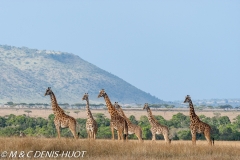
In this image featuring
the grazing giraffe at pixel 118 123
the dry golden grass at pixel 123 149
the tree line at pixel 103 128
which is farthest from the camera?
the tree line at pixel 103 128

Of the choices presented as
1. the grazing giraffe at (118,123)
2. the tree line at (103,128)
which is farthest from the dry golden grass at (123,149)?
the tree line at (103,128)

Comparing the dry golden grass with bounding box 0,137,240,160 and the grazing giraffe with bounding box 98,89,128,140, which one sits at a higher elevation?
the grazing giraffe with bounding box 98,89,128,140

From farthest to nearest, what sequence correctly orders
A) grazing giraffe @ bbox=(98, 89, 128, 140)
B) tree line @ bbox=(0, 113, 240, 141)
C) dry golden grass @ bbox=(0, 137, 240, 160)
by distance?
tree line @ bbox=(0, 113, 240, 141) < grazing giraffe @ bbox=(98, 89, 128, 140) < dry golden grass @ bbox=(0, 137, 240, 160)

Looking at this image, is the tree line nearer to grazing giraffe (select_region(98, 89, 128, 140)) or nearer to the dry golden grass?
grazing giraffe (select_region(98, 89, 128, 140))

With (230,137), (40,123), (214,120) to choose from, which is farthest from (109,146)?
(214,120)

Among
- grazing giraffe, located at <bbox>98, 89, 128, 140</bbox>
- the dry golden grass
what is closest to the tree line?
grazing giraffe, located at <bbox>98, 89, 128, 140</bbox>

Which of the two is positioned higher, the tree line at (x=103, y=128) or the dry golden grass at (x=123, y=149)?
the tree line at (x=103, y=128)

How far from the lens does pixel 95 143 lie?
2248 centimetres

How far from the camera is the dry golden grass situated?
2127 cm

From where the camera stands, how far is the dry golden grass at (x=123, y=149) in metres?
21.3

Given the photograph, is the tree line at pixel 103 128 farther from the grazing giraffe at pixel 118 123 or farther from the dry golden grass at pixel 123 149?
the dry golden grass at pixel 123 149

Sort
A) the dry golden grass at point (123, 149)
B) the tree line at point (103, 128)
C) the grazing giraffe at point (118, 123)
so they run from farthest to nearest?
the tree line at point (103, 128)
the grazing giraffe at point (118, 123)
the dry golden grass at point (123, 149)

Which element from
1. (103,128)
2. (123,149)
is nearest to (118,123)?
(123,149)

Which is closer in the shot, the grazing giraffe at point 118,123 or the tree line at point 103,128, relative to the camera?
the grazing giraffe at point 118,123
